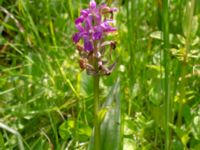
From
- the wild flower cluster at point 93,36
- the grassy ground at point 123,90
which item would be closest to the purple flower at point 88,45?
the wild flower cluster at point 93,36

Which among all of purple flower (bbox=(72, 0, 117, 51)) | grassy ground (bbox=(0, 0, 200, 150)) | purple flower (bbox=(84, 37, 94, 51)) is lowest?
grassy ground (bbox=(0, 0, 200, 150))

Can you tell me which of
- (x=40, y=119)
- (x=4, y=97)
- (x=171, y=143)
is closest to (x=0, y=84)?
(x=4, y=97)

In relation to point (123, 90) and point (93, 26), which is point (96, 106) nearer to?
point (93, 26)

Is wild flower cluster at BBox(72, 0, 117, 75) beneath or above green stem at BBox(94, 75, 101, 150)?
above

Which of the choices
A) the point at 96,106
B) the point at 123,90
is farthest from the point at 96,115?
the point at 123,90

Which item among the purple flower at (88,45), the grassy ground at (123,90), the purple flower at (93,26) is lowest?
the grassy ground at (123,90)

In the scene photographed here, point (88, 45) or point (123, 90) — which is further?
point (123, 90)

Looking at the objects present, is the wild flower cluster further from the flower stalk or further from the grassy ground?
the grassy ground

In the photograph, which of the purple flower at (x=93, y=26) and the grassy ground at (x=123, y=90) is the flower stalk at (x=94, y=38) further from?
the grassy ground at (x=123, y=90)

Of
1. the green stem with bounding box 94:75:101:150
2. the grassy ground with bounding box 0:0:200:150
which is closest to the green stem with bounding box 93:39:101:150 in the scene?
the green stem with bounding box 94:75:101:150

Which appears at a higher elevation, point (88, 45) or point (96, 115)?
point (88, 45)
